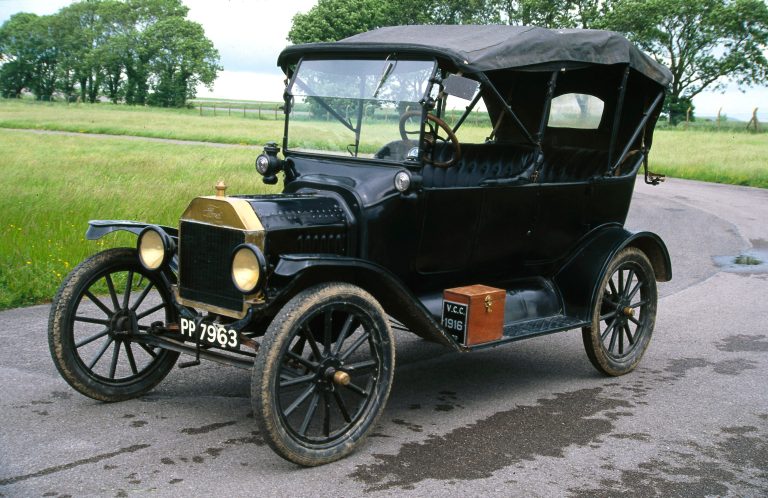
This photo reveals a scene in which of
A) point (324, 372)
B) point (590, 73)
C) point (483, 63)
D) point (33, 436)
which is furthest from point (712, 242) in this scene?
A: point (33, 436)

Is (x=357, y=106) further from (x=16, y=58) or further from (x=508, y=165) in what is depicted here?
(x=16, y=58)

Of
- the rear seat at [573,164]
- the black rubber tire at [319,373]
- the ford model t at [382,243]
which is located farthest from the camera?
the rear seat at [573,164]

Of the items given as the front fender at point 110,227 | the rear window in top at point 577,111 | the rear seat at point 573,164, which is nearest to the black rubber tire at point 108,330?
the front fender at point 110,227

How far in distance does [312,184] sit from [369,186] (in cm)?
42

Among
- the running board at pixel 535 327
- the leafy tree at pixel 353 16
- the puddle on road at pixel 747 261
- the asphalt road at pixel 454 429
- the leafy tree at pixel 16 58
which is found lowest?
the asphalt road at pixel 454 429

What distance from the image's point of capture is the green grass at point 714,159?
82.7 ft

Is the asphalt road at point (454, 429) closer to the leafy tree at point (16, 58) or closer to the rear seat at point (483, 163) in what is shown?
the rear seat at point (483, 163)

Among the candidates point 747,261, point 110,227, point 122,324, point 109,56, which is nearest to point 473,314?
point 122,324

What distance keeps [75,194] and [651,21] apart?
5474 cm

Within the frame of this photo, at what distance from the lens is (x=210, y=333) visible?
466 centimetres

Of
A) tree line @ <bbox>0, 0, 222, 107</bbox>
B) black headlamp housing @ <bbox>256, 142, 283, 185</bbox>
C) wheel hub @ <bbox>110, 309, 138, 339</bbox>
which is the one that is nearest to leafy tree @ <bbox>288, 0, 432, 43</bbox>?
tree line @ <bbox>0, 0, 222, 107</bbox>

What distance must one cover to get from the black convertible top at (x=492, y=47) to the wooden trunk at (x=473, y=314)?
135 centimetres

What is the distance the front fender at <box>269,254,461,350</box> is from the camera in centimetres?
439

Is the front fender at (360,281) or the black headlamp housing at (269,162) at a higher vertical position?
the black headlamp housing at (269,162)
